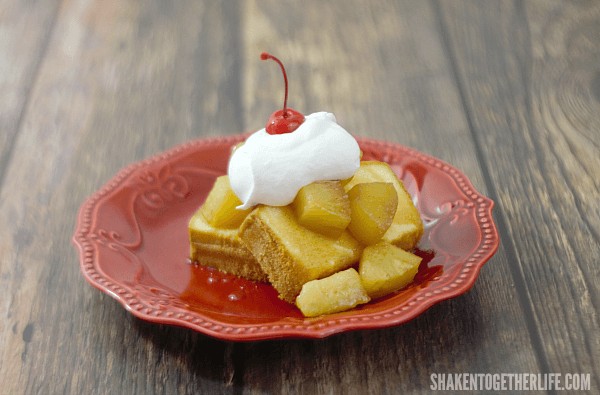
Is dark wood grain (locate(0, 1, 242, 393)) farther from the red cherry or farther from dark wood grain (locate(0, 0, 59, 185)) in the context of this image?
the red cherry

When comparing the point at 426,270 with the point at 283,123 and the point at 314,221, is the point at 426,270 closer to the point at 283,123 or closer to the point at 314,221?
the point at 314,221

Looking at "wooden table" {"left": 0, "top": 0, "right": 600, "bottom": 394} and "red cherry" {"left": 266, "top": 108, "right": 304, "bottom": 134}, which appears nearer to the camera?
"wooden table" {"left": 0, "top": 0, "right": 600, "bottom": 394}

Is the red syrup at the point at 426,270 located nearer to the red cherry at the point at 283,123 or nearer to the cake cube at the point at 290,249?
the cake cube at the point at 290,249

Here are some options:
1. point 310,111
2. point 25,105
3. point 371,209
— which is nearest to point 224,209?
point 371,209

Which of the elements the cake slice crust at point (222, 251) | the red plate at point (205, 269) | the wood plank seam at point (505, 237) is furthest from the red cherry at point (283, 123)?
the wood plank seam at point (505, 237)

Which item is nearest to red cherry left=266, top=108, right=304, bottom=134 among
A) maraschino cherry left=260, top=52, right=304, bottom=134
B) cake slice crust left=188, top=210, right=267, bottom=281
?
maraschino cherry left=260, top=52, right=304, bottom=134

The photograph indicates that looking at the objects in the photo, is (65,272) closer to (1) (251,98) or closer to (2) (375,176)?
(2) (375,176)
